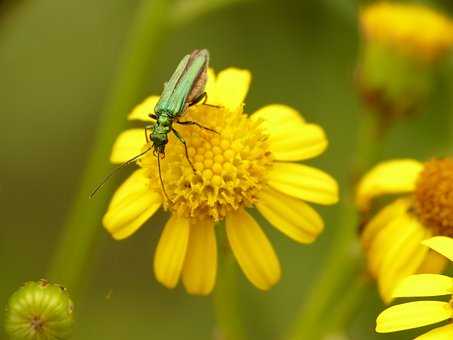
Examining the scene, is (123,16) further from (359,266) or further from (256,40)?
(359,266)

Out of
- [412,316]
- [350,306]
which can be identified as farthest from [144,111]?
[412,316]

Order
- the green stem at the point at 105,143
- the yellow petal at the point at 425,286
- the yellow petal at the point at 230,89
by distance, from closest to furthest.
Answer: the yellow petal at the point at 425,286, the yellow petal at the point at 230,89, the green stem at the point at 105,143

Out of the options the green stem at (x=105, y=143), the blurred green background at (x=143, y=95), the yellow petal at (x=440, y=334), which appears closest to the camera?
the yellow petal at (x=440, y=334)

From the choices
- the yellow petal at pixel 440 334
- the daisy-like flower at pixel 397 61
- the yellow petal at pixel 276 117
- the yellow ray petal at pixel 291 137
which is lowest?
the yellow petal at pixel 440 334

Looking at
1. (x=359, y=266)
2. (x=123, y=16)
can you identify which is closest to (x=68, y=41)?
(x=123, y=16)

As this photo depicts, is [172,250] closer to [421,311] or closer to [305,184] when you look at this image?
[305,184]

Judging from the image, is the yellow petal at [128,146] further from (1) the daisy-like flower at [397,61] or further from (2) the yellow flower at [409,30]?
(2) the yellow flower at [409,30]

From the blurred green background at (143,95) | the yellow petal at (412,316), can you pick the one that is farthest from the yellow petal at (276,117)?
the blurred green background at (143,95)
